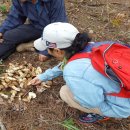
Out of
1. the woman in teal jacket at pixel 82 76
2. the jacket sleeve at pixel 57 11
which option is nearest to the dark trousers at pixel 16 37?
the jacket sleeve at pixel 57 11

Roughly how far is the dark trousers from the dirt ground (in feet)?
0.32

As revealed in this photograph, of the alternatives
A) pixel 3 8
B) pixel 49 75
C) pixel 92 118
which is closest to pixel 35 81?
pixel 49 75

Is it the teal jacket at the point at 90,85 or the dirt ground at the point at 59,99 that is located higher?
the teal jacket at the point at 90,85

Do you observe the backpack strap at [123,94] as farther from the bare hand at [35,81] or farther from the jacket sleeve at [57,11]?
the jacket sleeve at [57,11]

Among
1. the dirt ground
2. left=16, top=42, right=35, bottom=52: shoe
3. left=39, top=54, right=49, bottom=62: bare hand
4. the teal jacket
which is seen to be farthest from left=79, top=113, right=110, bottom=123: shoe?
left=16, top=42, right=35, bottom=52: shoe

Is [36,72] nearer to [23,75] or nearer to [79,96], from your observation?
[23,75]

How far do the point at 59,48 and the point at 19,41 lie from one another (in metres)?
1.44

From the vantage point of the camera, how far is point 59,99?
337cm

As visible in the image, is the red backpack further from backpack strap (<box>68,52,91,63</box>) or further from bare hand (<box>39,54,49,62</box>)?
bare hand (<box>39,54,49,62</box>)

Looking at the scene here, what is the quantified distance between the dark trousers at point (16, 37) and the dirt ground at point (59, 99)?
0.10 m

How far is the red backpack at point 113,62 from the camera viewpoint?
7.84 ft

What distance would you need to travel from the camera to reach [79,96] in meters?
2.66

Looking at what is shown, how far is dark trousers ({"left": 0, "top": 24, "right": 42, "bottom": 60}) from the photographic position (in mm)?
3922

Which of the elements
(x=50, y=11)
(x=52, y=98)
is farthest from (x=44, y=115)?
(x=50, y=11)
